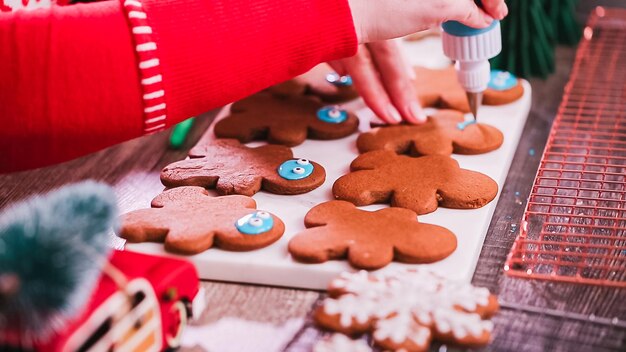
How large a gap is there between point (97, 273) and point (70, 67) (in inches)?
9.8

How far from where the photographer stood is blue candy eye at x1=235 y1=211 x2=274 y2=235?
2.10ft

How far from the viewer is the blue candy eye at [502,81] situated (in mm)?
900

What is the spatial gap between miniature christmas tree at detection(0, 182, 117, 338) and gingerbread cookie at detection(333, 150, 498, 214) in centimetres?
32

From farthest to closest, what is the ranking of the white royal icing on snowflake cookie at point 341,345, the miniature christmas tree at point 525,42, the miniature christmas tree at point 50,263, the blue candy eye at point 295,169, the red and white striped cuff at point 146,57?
1. the miniature christmas tree at point 525,42
2. the blue candy eye at point 295,169
3. the red and white striped cuff at point 146,57
4. the white royal icing on snowflake cookie at point 341,345
5. the miniature christmas tree at point 50,263

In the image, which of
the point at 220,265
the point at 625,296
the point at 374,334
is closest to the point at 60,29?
the point at 220,265

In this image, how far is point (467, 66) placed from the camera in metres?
0.80

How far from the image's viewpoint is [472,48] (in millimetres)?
777

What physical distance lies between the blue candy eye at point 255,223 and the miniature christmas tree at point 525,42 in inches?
19.8

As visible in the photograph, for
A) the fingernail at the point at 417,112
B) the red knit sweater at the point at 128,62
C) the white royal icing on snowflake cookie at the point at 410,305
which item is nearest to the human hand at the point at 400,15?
the red knit sweater at the point at 128,62

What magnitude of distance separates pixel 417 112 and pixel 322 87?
0.46 feet

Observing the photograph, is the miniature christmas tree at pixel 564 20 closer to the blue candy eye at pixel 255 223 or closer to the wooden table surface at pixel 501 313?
the wooden table surface at pixel 501 313

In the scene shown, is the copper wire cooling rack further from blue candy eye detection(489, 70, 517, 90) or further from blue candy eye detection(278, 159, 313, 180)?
blue candy eye detection(278, 159, 313, 180)

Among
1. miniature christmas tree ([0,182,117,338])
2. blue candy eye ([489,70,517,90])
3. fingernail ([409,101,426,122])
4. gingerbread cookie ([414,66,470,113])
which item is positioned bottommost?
blue candy eye ([489,70,517,90])

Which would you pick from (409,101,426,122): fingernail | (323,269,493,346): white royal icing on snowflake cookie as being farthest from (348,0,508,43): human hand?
(323,269,493,346): white royal icing on snowflake cookie
